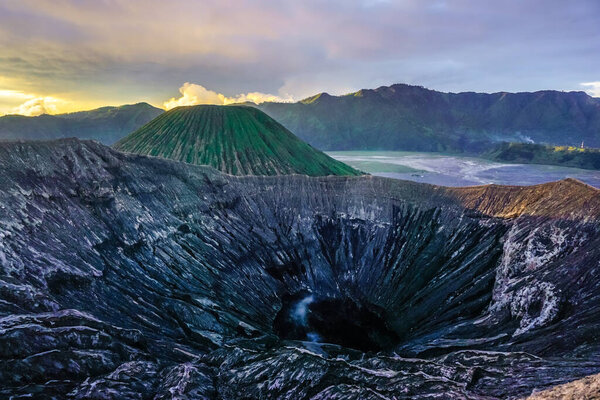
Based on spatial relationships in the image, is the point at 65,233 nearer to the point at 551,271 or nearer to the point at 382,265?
the point at 382,265

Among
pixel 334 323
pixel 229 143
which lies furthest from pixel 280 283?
pixel 229 143

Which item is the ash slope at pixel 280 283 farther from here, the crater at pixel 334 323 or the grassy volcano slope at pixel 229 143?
the grassy volcano slope at pixel 229 143

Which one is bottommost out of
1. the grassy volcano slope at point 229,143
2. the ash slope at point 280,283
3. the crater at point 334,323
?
the crater at point 334,323

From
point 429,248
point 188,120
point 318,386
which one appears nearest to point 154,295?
point 318,386

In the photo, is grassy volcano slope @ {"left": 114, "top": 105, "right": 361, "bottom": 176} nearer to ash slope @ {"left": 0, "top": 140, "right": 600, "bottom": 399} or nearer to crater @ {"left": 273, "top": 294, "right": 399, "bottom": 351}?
ash slope @ {"left": 0, "top": 140, "right": 600, "bottom": 399}

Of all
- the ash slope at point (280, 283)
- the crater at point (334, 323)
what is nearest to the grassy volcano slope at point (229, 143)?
the ash slope at point (280, 283)

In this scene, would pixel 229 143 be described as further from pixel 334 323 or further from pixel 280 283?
pixel 334 323

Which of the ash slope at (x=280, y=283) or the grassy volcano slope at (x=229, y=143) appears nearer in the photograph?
the ash slope at (x=280, y=283)
